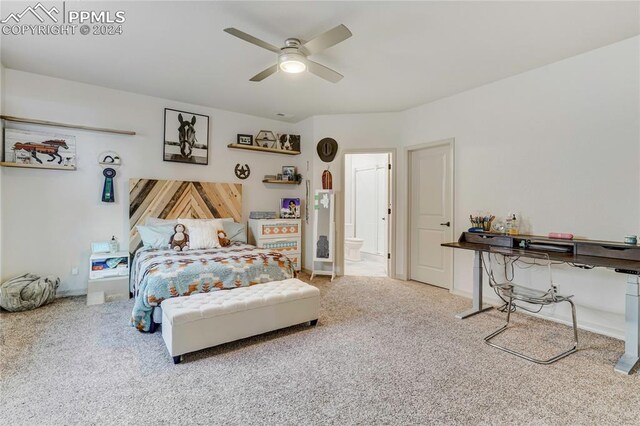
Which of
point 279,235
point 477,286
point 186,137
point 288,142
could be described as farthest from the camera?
point 288,142

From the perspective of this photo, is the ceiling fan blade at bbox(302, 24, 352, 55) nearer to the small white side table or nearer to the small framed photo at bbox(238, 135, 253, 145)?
the small framed photo at bbox(238, 135, 253, 145)

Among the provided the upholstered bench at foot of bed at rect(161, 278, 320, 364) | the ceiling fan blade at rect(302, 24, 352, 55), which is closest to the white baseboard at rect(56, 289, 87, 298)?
the upholstered bench at foot of bed at rect(161, 278, 320, 364)

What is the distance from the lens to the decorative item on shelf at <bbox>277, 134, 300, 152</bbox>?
523 centimetres

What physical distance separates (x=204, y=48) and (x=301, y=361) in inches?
116

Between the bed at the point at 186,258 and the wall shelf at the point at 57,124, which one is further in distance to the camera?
the wall shelf at the point at 57,124

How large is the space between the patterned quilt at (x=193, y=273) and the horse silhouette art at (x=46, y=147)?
1.64 metres

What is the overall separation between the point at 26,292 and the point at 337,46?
4.15 m

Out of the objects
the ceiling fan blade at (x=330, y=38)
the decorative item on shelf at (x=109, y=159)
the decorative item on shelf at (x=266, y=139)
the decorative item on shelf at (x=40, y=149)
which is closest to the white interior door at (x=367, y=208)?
the decorative item on shelf at (x=266, y=139)

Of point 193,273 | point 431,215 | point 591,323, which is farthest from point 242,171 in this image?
point 591,323

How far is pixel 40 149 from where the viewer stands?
349 centimetres

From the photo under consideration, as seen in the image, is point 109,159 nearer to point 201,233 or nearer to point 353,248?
point 201,233

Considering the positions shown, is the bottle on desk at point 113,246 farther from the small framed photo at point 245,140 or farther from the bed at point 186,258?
the small framed photo at point 245,140

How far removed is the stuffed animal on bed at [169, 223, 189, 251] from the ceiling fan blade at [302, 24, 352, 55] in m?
2.67

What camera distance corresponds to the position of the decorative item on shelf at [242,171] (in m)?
4.92
